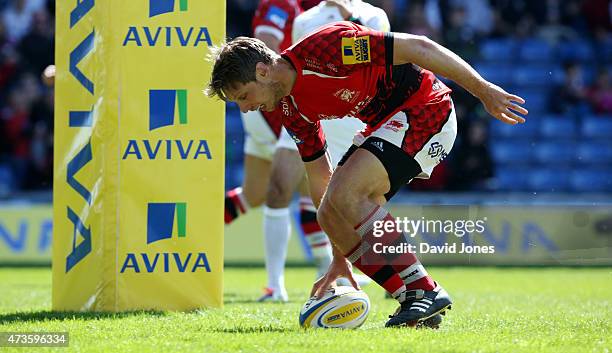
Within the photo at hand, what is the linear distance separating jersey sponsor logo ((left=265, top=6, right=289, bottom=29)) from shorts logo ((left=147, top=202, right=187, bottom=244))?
2.75 m

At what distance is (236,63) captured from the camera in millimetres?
4984

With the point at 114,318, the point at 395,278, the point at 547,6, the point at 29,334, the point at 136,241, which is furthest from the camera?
the point at 547,6

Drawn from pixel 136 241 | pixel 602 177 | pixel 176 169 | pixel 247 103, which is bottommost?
pixel 602 177

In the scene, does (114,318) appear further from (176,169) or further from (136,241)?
(176,169)

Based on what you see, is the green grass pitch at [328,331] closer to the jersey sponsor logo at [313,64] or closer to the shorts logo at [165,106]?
the shorts logo at [165,106]

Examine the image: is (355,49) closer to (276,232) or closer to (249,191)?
(276,232)

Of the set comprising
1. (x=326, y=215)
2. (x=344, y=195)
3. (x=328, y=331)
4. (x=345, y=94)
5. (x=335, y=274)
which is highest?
(x=345, y=94)

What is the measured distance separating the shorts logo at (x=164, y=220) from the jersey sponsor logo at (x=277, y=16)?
2752mm

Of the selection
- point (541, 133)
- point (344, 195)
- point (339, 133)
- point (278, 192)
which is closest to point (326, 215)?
point (344, 195)

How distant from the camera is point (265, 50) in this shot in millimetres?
5062

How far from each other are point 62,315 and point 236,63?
190 centimetres

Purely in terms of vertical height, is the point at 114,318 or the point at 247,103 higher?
the point at 247,103

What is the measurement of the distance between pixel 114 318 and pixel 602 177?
10267mm

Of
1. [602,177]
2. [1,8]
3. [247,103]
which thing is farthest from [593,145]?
[247,103]
